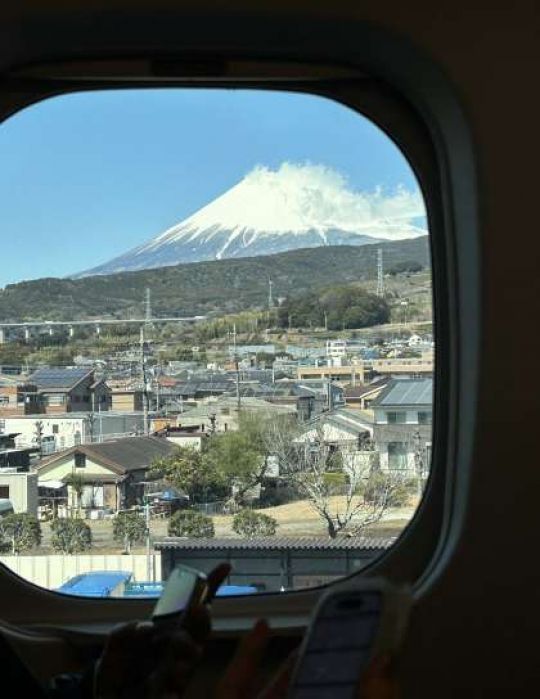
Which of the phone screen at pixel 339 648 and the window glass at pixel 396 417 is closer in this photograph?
the phone screen at pixel 339 648

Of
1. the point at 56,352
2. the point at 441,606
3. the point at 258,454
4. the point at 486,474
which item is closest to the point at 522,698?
the point at 441,606

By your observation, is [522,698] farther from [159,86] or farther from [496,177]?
[159,86]

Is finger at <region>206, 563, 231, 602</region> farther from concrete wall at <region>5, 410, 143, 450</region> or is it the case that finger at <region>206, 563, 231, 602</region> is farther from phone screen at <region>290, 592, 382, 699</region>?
concrete wall at <region>5, 410, 143, 450</region>

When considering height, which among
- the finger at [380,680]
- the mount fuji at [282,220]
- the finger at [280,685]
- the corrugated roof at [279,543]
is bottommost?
the corrugated roof at [279,543]

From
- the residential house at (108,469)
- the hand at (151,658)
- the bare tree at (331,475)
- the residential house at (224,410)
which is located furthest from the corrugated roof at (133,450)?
the hand at (151,658)

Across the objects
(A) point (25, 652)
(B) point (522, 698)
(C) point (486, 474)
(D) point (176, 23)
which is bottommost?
(B) point (522, 698)

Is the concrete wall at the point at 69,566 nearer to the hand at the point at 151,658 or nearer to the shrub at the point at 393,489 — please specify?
the shrub at the point at 393,489

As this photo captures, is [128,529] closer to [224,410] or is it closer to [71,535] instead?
[71,535]

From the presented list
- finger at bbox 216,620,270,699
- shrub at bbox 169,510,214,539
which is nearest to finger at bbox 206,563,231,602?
finger at bbox 216,620,270,699
